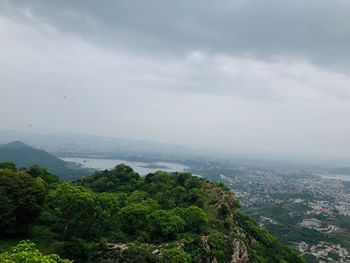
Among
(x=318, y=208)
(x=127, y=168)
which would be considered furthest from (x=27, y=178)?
(x=318, y=208)

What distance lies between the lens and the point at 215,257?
2528cm

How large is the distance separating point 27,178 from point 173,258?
10594 mm

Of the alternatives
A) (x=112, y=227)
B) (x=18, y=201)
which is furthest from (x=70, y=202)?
(x=112, y=227)

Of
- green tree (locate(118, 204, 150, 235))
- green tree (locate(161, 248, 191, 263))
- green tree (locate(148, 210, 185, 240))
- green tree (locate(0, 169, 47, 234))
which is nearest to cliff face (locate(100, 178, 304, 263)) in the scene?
Answer: green tree (locate(161, 248, 191, 263))

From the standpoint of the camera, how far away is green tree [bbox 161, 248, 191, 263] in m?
21.6

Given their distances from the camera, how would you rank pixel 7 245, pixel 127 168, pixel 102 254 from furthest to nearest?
pixel 127 168 < pixel 102 254 < pixel 7 245

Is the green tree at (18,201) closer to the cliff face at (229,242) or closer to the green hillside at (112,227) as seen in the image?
the green hillside at (112,227)

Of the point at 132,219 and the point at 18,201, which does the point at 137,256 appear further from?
the point at 18,201

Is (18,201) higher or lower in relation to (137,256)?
higher

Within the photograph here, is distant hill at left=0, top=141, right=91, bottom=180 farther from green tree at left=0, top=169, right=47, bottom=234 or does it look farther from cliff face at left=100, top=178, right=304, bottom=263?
green tree at left=0, top=169, right=47, bottom=234

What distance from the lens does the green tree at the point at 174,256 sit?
2164 centimetres

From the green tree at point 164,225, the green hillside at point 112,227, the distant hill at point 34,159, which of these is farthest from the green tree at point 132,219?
the distant hill at point 34,159

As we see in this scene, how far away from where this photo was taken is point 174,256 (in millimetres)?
21844

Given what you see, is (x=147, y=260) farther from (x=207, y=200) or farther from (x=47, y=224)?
(x=207, y=200)
